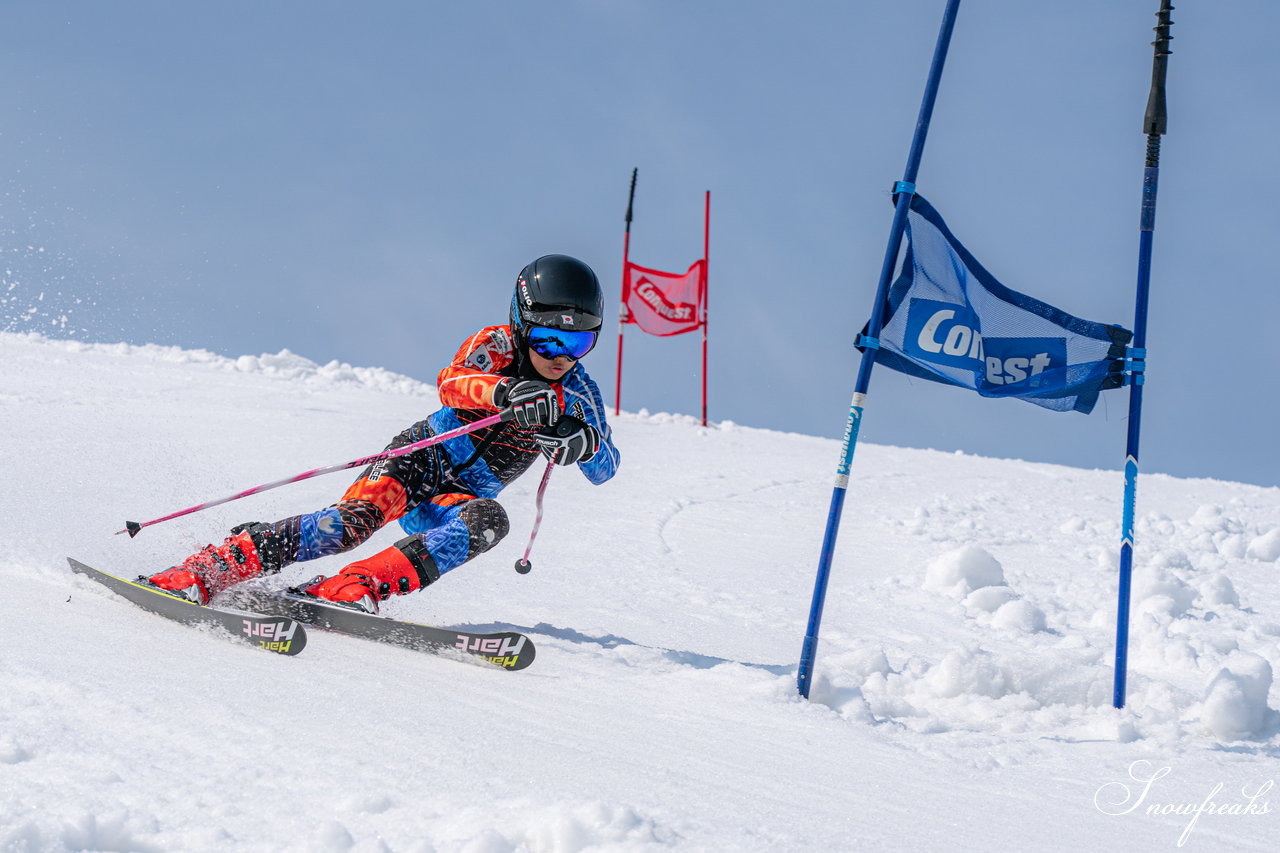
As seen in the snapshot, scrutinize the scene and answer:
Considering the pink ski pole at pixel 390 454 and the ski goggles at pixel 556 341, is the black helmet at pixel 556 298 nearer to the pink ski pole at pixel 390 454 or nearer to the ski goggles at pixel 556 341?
the ski goggles at pixel 556 341

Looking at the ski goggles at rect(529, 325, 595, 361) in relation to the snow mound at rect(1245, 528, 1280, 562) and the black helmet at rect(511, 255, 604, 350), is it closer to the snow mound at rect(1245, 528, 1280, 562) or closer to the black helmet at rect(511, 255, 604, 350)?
the black helmet at rect(511, 255, 604, 350)

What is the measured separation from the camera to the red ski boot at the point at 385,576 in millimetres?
3947

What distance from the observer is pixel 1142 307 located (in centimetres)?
406

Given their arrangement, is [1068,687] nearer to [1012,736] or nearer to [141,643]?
[1012,736]

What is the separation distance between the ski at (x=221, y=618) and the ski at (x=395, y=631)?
0.89ft

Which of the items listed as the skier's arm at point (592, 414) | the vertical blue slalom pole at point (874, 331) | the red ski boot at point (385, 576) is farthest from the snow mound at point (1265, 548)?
the red ski boot at point (385, 576)

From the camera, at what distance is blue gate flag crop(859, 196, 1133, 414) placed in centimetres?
381

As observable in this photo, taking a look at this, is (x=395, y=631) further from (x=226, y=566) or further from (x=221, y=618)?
(x=226, y=566)

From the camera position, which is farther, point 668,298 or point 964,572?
point 668,298

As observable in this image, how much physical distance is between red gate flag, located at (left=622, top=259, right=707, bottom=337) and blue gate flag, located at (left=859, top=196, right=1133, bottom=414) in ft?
41.0

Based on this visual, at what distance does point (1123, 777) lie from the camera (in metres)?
3.25

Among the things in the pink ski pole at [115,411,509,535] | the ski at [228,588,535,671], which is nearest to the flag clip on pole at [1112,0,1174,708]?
the ski at [228,588,535,671]

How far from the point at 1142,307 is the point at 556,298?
2.40 metres

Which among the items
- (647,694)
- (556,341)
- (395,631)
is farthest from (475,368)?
(647,694)
